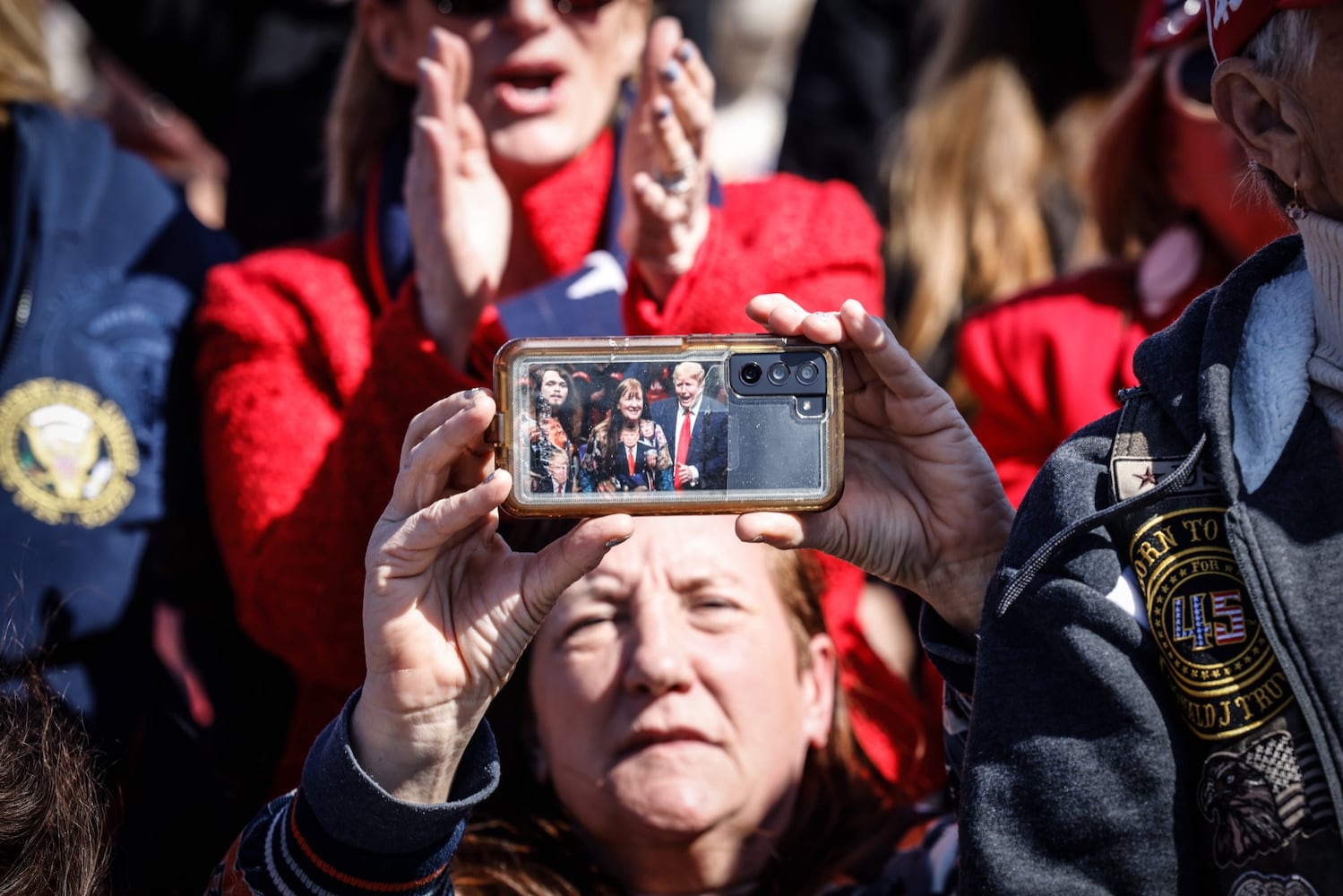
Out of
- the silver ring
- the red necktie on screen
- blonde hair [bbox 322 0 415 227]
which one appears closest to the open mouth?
blonde hair [bbox 322 0 415 227]

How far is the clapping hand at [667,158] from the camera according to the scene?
2.29 metres

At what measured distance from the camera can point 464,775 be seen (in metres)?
1.75

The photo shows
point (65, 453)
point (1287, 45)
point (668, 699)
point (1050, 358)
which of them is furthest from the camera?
point (1050, 358)

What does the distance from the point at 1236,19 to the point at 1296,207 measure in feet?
0.66

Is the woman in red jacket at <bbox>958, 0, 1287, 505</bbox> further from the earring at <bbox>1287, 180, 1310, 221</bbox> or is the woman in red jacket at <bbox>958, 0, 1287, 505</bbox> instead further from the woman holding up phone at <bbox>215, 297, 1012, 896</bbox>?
the earring at <bbox>1287, 180, 1310, 221</bbox>

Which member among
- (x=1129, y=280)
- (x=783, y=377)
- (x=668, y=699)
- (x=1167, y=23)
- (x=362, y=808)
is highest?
(x=1167, y=23)

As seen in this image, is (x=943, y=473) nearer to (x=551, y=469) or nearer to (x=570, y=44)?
(x=551, y=469)

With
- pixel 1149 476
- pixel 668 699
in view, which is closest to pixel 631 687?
pixel 668 699

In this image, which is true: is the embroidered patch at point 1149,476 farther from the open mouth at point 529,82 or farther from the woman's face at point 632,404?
the open mouth at point 529,82

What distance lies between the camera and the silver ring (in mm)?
2326

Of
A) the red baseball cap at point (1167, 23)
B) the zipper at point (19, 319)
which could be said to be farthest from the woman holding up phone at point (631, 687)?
the red baseball cap at point (1167, 23)

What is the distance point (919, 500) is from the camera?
1.76 metres

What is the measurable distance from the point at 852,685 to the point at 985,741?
93 cm

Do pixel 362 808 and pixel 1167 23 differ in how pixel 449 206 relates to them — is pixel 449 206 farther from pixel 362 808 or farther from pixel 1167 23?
pixel 1167 23
